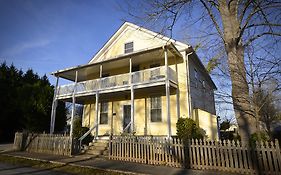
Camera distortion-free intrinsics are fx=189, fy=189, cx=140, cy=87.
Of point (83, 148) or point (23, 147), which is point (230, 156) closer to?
point (83, 148)

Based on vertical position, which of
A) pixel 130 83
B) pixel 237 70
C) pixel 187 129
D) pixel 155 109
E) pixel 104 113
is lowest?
pixel 187 129

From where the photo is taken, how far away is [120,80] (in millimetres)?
13727

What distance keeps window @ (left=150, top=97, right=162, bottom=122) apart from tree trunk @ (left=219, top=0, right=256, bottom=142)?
7079mm

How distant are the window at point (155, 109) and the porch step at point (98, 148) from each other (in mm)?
3940

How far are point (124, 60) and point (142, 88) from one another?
9.94ft

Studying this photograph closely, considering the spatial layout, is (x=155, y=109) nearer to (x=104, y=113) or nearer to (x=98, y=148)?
(x=104, y=113)

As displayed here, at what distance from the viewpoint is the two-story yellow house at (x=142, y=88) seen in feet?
41.7

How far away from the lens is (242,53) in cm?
777

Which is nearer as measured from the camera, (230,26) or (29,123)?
(230,26)

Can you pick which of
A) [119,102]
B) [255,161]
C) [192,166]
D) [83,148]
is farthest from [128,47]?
[255,161]

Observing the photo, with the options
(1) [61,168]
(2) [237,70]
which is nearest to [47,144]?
(1) [61,168]

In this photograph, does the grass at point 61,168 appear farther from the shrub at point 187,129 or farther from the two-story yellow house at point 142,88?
the shrub at point 187,129

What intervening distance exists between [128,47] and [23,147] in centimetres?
1108

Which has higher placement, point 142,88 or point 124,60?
point 124,60
